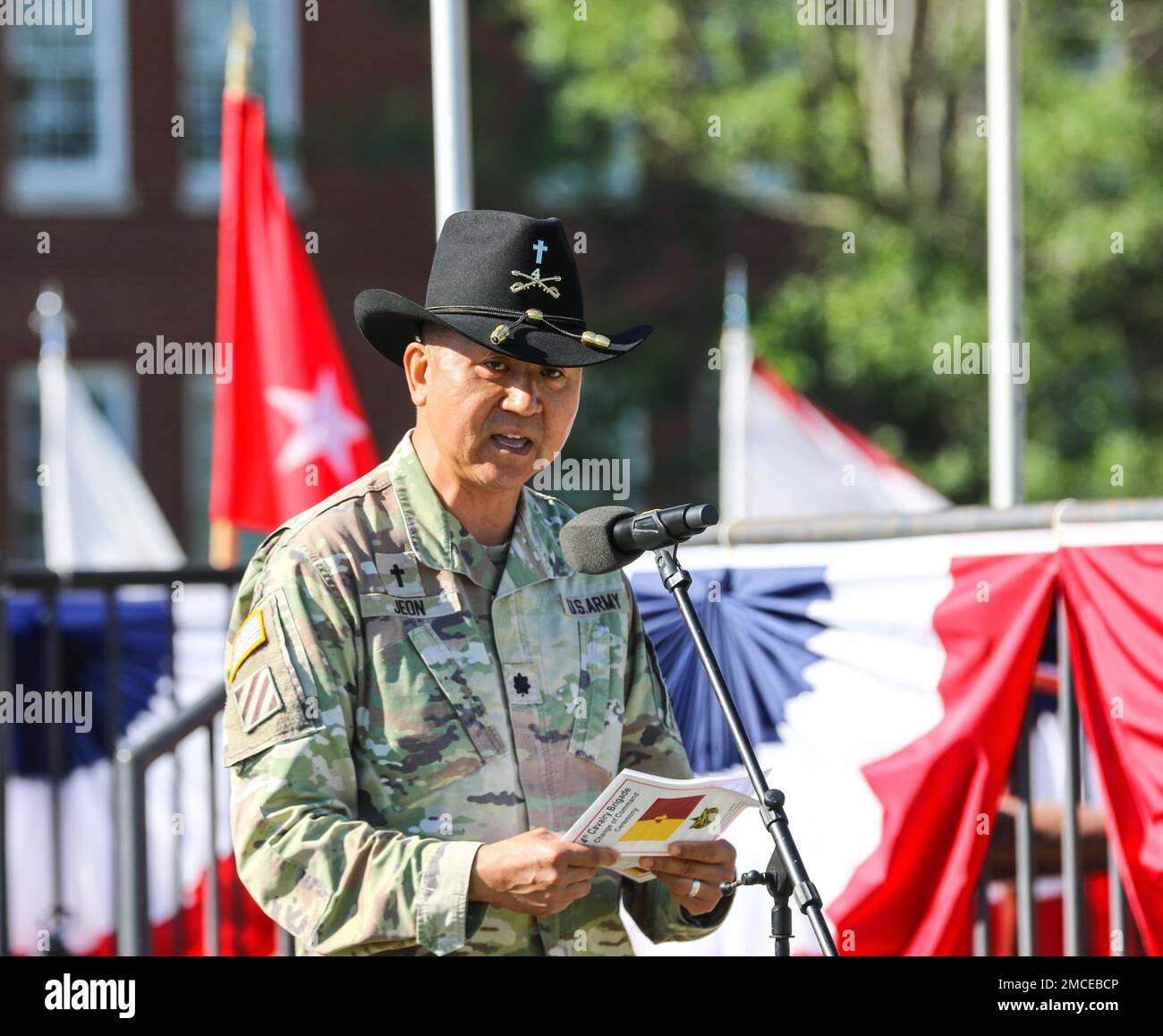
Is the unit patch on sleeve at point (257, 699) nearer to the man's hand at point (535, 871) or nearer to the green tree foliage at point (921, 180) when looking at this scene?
the man's hand at point (535, 871)

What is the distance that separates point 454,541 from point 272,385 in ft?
16.2

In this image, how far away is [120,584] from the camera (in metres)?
5.45

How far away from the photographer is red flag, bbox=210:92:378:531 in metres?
7.66

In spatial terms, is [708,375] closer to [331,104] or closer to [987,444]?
[987,444]

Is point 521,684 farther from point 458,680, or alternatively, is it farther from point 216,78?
point 216,78

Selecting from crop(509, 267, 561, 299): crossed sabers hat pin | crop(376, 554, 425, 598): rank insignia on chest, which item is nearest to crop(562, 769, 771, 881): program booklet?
crop(376, 554, 425, 598): rank insignia on chest

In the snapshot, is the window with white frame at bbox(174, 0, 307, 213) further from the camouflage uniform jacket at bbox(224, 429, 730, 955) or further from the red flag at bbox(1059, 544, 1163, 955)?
the camouflage uniform jacket at bbox(224, 429, 730, 955)

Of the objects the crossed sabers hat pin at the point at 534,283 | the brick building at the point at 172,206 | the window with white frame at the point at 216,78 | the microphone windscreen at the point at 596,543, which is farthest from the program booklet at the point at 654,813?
the window with white frame at the point at 216,78

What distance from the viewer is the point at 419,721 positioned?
9.61 feet

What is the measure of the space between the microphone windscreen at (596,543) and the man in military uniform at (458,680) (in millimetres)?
198

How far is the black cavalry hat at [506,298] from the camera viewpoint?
303cm

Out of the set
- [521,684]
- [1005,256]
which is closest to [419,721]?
[521,684]
